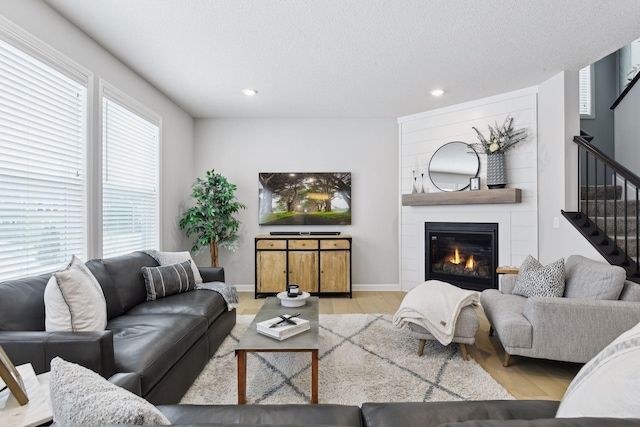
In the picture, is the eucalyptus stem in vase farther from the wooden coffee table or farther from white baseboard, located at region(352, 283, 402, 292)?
the wooden coffee table

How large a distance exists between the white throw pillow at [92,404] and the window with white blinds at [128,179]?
2.52m

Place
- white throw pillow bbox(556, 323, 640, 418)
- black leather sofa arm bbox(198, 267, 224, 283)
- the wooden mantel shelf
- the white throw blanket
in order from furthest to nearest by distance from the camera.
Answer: the wooden mantel shelf
black leather sofa arm bbox(198, 267, 224, 283)
the white throw blanket
white throw pillow bbox(556, 323, 640, 418)

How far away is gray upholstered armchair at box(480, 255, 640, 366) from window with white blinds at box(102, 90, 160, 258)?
349 cm

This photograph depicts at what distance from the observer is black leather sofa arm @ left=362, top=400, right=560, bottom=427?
43.8 inches

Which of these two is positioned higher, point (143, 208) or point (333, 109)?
point (333, 109)

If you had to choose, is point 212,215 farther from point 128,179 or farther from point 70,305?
point 70,305

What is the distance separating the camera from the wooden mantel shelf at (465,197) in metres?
3.82

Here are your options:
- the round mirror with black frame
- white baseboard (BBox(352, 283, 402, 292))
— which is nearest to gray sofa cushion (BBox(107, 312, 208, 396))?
white baseboard (BBox(352, 283, 402, 292))

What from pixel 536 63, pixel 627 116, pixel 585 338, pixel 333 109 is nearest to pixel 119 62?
pixel 333 109

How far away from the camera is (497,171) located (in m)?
3.94

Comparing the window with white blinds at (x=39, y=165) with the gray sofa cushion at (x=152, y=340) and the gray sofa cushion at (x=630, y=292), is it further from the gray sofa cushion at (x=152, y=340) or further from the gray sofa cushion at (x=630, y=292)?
the gray sofa cushion at (x=630, y=292)

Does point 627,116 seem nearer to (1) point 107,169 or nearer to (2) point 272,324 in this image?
(2) point 272,324

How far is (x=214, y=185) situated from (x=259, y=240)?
3.20 ft

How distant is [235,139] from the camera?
4.93 metres
